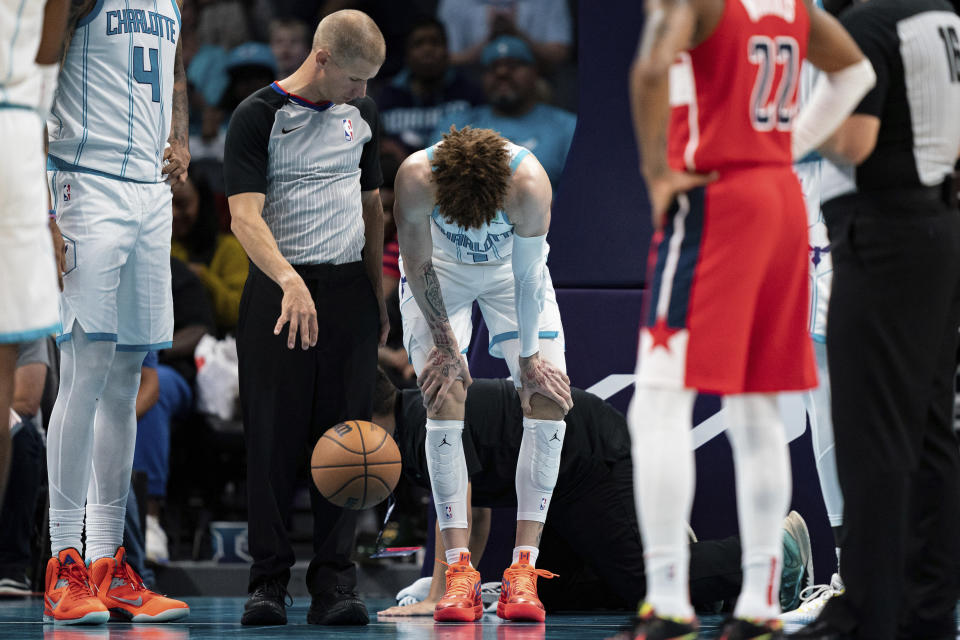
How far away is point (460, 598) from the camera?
459 cm

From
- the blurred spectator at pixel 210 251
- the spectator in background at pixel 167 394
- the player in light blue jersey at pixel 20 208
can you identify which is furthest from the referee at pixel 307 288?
the blurred spectator at pixel 210 251

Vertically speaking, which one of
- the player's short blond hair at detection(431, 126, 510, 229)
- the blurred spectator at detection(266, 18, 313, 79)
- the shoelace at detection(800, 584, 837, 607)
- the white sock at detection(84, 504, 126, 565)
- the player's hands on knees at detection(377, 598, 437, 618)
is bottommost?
the player's hands on knees at detection(377, 598, 437, 618)

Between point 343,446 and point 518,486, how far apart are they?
83 centimetres

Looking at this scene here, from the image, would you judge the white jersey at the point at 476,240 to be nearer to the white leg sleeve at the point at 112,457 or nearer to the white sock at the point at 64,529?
the white leg sleeve at the point at 112,457

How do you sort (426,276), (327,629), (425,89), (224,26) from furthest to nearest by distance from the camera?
(224,26)
(425,89)
(426,276)
(327,629)

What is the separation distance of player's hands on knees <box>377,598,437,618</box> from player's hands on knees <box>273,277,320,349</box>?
1256 mm

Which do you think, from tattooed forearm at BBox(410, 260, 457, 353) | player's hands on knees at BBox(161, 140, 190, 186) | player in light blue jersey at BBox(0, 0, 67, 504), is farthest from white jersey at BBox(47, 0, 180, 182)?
player in light blue jersey at BBox(0, 0, 67, 504)

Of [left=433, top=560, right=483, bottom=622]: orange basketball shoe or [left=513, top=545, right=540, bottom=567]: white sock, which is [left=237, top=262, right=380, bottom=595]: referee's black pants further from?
[left=513, top=545, right=540, bottom=567]: white sock

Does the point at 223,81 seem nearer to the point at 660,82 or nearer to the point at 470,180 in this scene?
the point at 470,180

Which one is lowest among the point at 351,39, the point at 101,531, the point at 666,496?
the point at 101,531

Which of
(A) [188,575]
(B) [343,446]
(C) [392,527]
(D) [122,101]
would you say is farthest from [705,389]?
(A) [188,575]

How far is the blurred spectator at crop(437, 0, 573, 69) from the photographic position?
9797mm

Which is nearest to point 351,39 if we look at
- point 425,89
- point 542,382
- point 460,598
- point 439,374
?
point 439,374

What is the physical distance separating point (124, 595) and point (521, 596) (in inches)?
58.5
